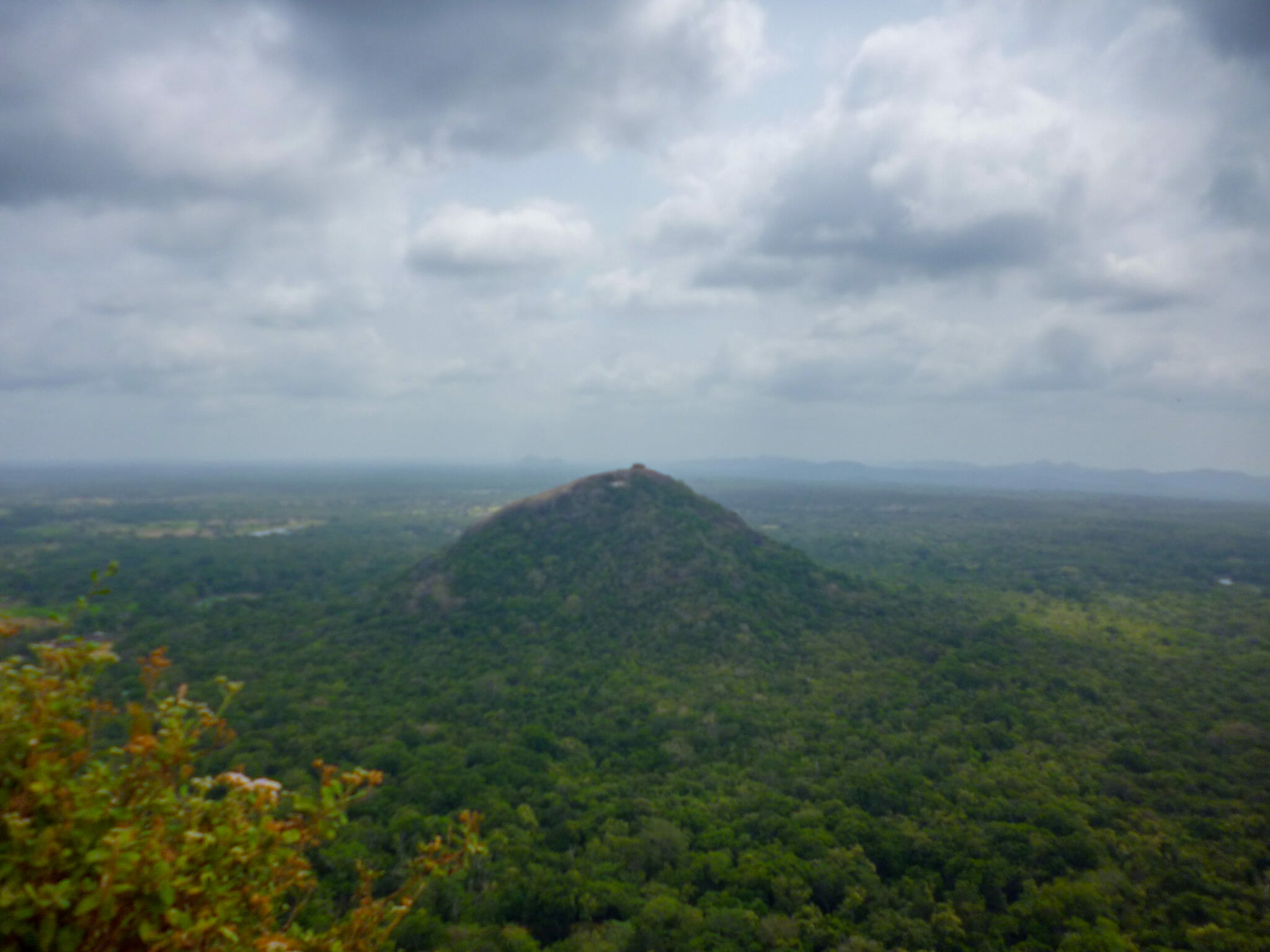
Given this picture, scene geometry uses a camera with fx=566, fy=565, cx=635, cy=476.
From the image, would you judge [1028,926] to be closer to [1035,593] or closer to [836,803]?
[836,803]

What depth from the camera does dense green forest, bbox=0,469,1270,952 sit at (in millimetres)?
21609

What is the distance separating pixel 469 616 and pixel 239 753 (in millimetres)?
25305

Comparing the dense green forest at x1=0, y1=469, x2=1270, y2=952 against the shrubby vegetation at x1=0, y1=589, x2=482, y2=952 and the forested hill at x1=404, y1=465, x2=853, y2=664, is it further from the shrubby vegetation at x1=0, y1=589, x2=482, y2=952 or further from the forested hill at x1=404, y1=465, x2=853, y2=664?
the shrubby vegetation at x1=0, y1=589, x2=482, y2=952

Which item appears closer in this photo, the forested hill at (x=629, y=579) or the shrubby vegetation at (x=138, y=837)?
the shrubby vegetation at (x=138, y=837)

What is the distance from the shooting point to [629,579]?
59.8 metres

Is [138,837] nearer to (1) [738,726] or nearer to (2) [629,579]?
(1) [738,726]

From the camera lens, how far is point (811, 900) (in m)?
22.2

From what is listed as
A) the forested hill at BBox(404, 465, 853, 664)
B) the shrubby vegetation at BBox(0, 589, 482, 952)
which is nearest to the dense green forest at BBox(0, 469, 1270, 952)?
the forested hill at BBox(404, 465, 853, 664)

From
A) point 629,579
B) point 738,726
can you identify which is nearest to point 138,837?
point 738,726

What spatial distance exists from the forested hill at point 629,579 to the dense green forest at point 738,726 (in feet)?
1.26

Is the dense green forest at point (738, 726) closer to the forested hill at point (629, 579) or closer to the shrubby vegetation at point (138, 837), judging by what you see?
the forested hill at point (629, 579)

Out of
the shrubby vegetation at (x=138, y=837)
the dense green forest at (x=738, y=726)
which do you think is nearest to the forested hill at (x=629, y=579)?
the dense green forest at (x=738, y=726)

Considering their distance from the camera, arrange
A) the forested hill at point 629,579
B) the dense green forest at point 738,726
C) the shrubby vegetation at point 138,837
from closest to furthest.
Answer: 1. the shrubby vegetation at point 138,837
2. the dense green forest at point 738,726
3. the forested hill at point 629,579

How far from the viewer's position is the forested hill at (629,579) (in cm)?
5216
